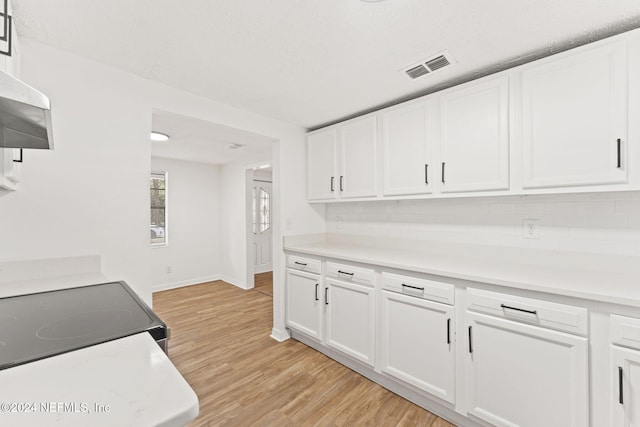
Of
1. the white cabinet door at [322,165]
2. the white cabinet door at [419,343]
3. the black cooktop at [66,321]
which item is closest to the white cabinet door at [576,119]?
the white cabinet door at [419,343]

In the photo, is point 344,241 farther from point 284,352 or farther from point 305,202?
point 284,352

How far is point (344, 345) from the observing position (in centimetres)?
225

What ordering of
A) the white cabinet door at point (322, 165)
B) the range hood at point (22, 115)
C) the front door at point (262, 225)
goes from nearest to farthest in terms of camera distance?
the range hood at point (22, 115), the white cabinet door at point (322, 165), the front door at point (262, 225)

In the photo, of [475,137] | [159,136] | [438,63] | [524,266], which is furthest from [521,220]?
[159,136]

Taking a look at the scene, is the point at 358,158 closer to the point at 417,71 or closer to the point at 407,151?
the point at 407,151

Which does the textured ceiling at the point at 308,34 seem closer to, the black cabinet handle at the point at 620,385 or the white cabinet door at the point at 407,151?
the white cabinet door at the point at 407,151

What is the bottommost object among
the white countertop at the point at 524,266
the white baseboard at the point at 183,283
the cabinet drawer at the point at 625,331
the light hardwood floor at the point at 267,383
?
the light hardwood floor at the point at 267,383

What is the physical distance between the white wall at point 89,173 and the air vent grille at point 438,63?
1784mm

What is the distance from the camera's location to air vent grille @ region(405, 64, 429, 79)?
69.9 inches

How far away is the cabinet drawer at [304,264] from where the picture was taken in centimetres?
246

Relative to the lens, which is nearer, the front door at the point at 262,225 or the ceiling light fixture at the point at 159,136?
the ceiling light fixture at the point at 159,136

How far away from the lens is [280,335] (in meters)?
2.78

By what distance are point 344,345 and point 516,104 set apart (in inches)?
83.0

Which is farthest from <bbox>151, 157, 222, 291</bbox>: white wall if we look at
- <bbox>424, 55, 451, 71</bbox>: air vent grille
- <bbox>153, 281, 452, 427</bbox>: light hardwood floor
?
<bbox>424, 55, 451, 71</bbox>: air vent grille
